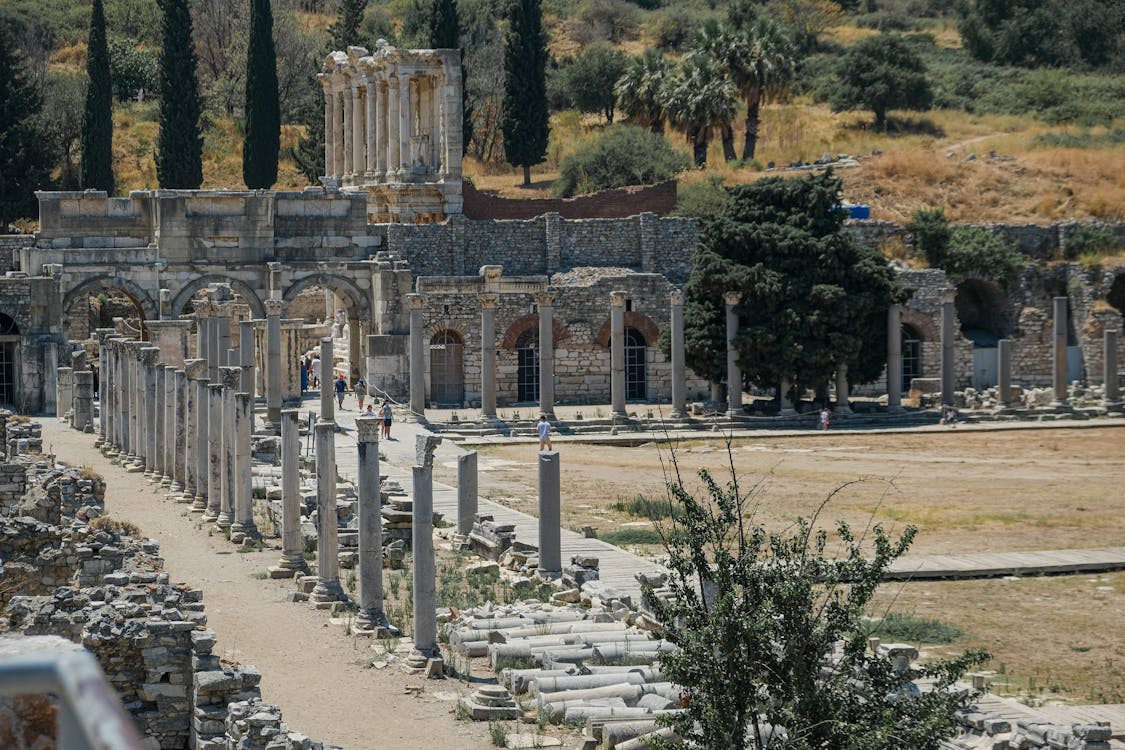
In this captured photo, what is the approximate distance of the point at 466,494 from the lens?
94.5 ft

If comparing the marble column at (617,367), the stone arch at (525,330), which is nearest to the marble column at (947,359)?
the marble column at (617,367)

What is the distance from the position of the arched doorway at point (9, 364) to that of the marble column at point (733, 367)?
21017 millimetres

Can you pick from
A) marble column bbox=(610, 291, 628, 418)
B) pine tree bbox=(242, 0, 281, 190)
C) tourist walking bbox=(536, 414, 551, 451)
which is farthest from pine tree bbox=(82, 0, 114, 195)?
tourist walking bbox=(536, 414, 551, 451)

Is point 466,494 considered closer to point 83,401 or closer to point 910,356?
point 83,401

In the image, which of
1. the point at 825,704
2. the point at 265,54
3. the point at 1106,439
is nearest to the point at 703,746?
the point at 825,704

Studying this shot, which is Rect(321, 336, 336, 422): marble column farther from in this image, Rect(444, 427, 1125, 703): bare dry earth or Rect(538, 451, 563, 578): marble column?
Rect(538, 451, 563, 578): marble column

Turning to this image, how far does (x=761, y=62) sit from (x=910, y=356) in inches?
606

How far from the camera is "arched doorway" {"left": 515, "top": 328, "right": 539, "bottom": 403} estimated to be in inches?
2192

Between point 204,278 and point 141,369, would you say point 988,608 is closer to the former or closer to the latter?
point 141,369

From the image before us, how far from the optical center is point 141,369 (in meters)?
36.8

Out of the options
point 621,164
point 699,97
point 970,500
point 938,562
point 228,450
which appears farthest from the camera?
point 621,164

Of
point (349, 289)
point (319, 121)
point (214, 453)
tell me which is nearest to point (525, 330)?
point (349, 289)

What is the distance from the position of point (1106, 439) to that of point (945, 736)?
36.7 meters

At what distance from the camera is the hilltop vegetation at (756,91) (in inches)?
2621
